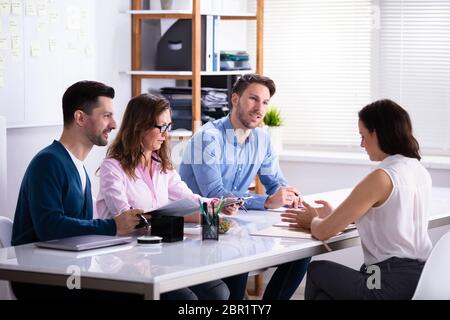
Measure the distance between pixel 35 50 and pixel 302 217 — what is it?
1.55 m

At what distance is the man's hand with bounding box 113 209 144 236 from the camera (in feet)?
9.11

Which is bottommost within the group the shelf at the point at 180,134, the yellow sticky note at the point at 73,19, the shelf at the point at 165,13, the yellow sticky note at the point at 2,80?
the shelf at the point at 180,134

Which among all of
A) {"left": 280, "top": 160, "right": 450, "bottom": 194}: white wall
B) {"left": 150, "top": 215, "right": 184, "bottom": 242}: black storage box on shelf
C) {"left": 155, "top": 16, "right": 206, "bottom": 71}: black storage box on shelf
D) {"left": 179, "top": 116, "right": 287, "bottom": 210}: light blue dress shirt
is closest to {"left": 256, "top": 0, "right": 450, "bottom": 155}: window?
{"left": 280, "top": 160, "right": 450, "bottom": 194}: white wall

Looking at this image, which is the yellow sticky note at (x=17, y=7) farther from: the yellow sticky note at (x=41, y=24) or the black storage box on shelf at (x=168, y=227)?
the black storage box on shelf at (x=168, y=227)

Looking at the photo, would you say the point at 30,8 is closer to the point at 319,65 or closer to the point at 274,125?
the point at 274,125

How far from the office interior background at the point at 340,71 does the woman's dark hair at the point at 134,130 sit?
134cm

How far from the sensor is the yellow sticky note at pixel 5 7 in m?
3.51

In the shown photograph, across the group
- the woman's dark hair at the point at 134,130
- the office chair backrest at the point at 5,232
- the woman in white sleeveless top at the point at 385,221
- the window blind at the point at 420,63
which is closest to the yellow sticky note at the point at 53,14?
the woman's dark hair at the point at 134,130

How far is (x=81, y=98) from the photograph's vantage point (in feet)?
9.73

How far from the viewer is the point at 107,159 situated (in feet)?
10.2

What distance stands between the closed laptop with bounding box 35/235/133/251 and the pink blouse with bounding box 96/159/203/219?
366mm
